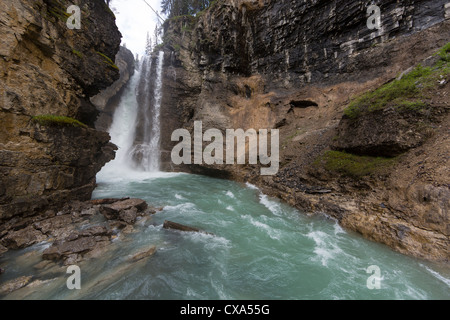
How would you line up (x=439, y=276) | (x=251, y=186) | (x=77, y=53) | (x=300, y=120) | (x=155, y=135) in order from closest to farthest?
(x=439, y=276) → (x=77, y=53) → (x=251, y=186) → (x=300, y=120) → (x=155, y=135)

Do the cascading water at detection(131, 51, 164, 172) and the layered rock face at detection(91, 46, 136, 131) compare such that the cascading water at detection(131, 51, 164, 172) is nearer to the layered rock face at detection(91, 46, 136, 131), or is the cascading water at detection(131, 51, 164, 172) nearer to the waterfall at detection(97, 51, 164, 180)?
the waterfall at detection(97, 51, 164, 180)

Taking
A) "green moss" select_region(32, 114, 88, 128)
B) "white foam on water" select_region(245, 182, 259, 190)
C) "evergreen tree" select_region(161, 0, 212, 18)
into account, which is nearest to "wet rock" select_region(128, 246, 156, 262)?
"green moss" select_region(32, 114, 88, 128)

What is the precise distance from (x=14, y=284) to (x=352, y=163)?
10.4 meters

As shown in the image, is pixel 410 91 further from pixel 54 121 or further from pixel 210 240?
pixel 54 121

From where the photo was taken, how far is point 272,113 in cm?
1673

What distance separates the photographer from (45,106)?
21.3 ft

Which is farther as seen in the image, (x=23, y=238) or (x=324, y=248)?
(x=324, y=248)

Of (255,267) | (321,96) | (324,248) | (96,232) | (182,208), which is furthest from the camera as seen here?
(321,96)

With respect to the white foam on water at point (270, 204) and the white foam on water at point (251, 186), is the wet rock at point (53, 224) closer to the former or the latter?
the white foam on water at point (270, 204)

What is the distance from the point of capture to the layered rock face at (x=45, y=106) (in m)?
5.47

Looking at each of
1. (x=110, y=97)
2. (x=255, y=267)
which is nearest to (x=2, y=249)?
(x=255, y=267)

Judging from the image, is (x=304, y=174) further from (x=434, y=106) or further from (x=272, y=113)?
(x=272, y=113)

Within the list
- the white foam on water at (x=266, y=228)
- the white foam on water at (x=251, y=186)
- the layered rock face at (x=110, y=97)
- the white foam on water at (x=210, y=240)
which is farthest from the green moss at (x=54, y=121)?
the layered rock face at (x=110, y=97)
